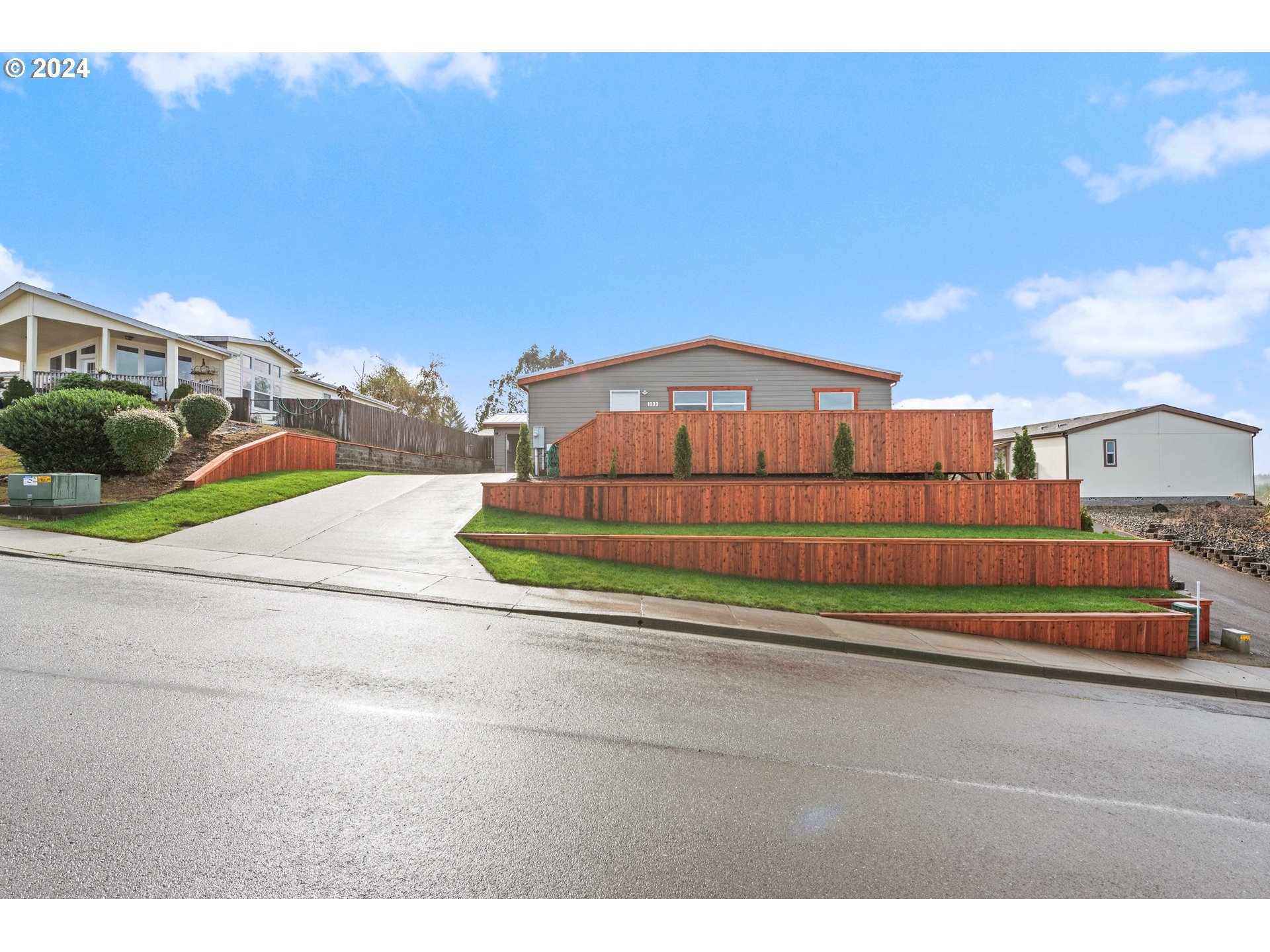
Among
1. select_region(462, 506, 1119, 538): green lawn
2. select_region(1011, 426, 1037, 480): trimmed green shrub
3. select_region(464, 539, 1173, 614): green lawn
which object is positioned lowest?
select_region(464, 539, 1173, 614): green lawn

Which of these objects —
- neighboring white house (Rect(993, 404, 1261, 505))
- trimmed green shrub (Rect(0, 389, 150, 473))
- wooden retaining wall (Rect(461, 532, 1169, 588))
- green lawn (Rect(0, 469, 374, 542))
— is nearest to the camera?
green lawn (Rect(0, 469, 374, 542))

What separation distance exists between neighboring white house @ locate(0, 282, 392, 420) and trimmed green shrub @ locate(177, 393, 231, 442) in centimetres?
489

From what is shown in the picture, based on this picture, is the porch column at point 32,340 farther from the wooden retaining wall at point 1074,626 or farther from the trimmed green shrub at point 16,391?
the wooden retaining wall at point 1074,626

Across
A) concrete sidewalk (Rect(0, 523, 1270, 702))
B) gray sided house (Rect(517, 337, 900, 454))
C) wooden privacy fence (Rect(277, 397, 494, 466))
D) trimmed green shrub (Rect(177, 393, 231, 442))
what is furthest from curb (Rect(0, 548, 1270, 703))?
wooden privacy fence (Rect(277, 397, 494, 466))

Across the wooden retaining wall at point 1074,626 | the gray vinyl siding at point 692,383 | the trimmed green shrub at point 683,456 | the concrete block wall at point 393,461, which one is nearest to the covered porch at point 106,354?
the concrete block wall at point 393,461

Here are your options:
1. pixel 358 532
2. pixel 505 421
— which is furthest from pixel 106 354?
pixel 358 532

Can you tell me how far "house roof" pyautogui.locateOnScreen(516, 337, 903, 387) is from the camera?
1631 cm

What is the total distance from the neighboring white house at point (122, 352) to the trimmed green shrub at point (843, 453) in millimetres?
19711

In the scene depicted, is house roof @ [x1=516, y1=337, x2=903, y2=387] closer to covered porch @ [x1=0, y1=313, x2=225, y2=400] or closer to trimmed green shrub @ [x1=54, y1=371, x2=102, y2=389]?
trimmed green shrub @ [x1=54, y1=371, x2=102, y2=389]

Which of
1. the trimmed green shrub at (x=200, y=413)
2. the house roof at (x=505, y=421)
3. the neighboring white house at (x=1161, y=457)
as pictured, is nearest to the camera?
the trimmed green shrub at (x=200, y=413)

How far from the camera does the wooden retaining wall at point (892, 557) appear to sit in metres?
10.2

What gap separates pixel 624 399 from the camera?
17078 millimetres

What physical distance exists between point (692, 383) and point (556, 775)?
575 inches

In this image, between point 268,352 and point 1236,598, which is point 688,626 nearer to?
point 1236,598
